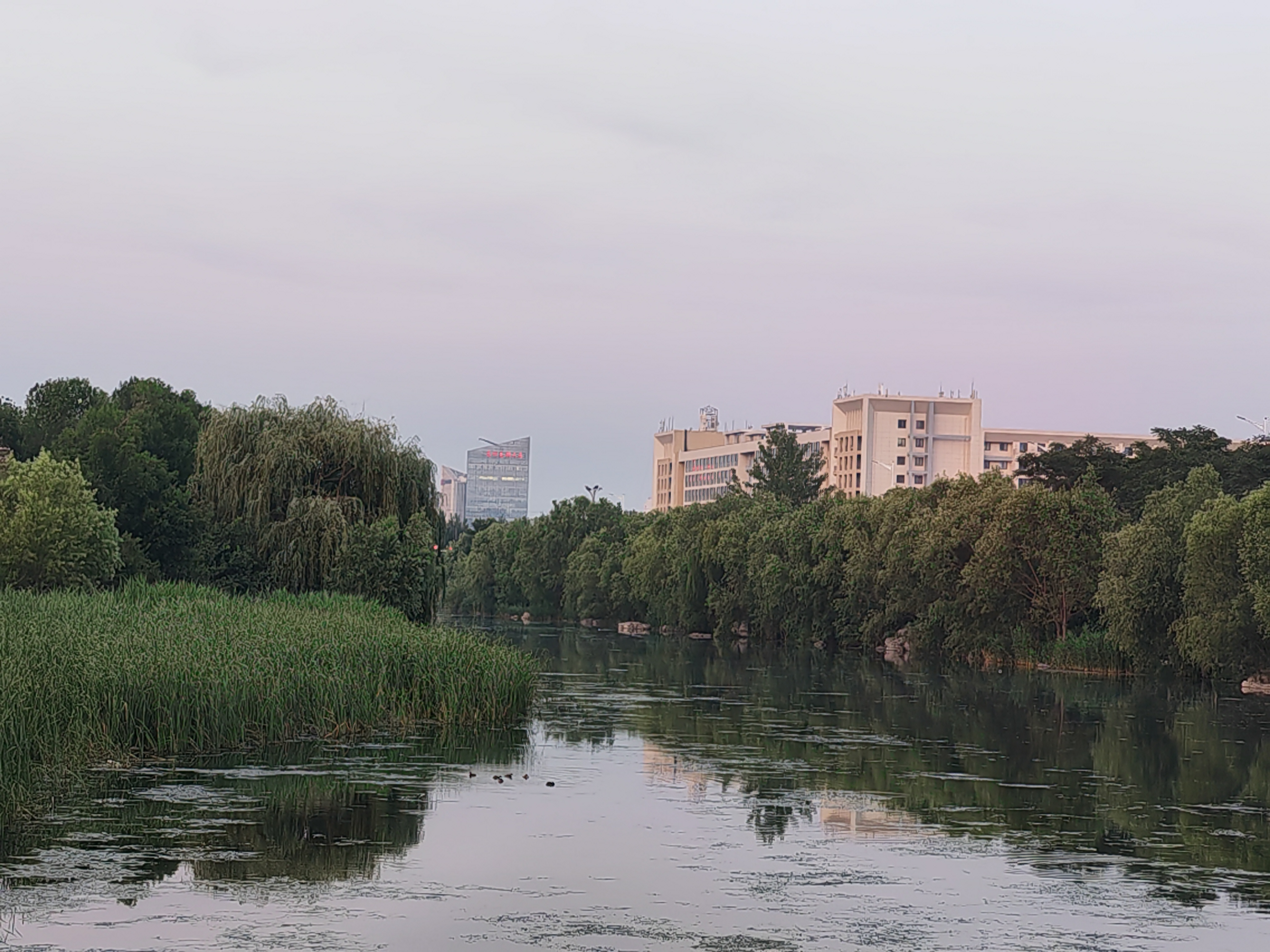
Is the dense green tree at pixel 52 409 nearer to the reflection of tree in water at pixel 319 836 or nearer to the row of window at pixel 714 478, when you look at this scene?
the reflection of tree in water at pixel 319 836

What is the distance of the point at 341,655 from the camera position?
1048 inches

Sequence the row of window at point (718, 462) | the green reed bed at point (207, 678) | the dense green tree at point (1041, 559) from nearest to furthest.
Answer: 1. the green reed bed at point (207, 678)
2. the dense green tree at point (1041, 559)
3. the row of window at point (718, 462)

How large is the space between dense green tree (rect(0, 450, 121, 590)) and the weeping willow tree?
4.92 metres

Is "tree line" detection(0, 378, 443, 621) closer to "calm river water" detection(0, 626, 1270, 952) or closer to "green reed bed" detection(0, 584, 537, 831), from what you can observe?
"green reed bed" detection(0, 584, 537, 831)

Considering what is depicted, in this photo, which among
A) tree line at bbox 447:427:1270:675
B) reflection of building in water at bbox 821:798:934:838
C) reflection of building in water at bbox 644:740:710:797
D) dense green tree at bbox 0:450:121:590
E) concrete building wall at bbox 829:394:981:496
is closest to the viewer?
reflection of building in water at bbox 821:798:934:838

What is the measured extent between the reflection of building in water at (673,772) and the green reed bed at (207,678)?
3.87 meters

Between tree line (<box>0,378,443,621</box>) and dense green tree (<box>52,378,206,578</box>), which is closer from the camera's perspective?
tree line (<box>0,378,443,621</box>)

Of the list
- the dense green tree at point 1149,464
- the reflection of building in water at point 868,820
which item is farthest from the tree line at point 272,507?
the dense green tree at point 1149,464

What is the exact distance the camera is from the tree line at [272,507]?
42.0 meters

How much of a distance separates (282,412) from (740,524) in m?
39.1

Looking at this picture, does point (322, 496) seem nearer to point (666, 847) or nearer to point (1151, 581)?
point (1151, 581)

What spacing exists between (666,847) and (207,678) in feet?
26.5

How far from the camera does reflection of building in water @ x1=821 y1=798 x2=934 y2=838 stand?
18578 millimetres

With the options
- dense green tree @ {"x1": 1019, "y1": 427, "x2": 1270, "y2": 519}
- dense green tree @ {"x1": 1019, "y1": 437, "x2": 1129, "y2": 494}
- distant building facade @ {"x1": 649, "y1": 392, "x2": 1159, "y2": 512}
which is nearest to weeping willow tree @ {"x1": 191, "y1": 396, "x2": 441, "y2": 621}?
dense green tree @ {"x1": 1019, "y1": 427, "x2": 1270, "y2": 519}
